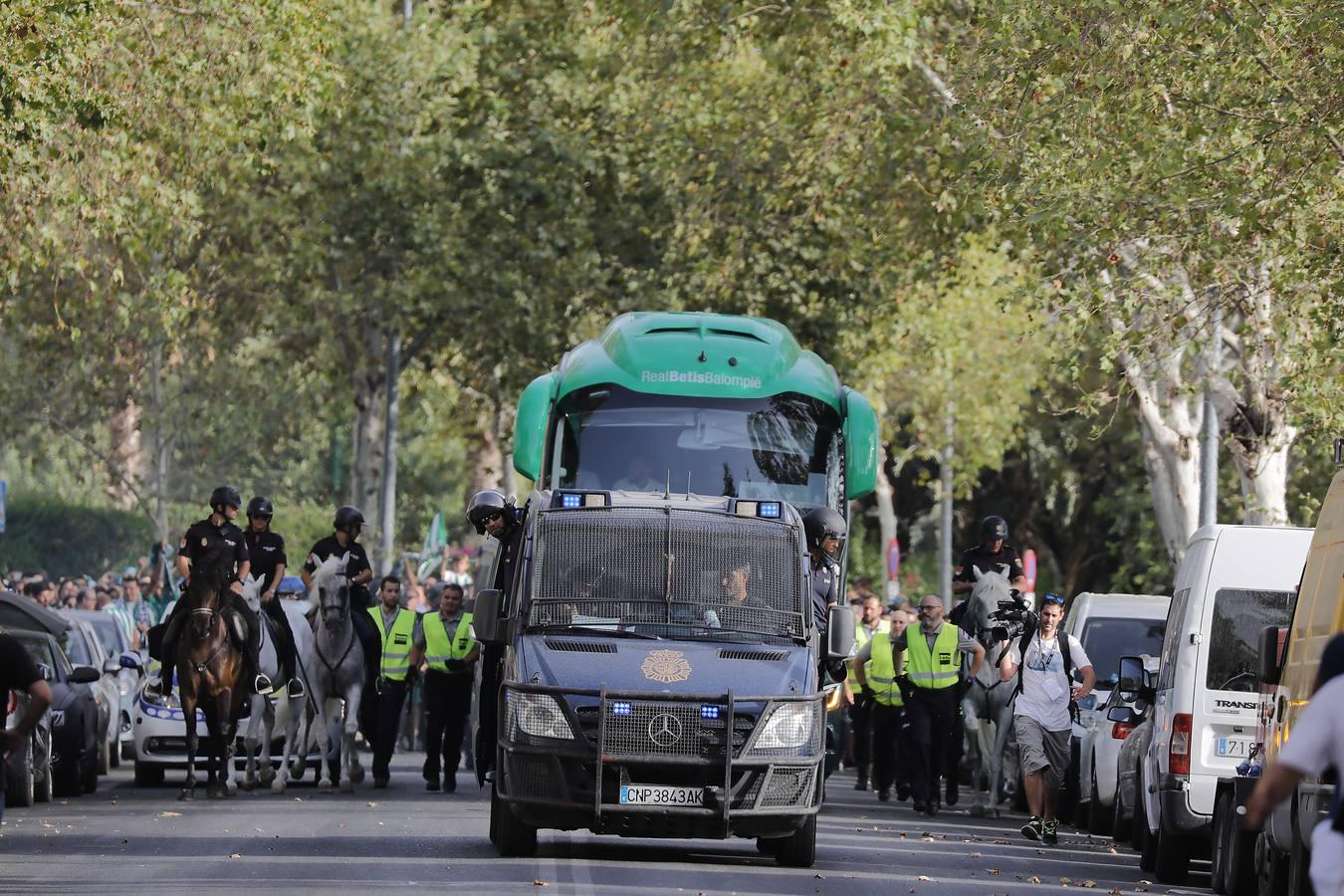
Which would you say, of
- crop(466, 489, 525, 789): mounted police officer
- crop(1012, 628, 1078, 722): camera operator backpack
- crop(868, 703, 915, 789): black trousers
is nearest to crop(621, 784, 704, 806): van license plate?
crop(466, 489, 525, 789): mounted police officer

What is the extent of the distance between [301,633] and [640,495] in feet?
26.3

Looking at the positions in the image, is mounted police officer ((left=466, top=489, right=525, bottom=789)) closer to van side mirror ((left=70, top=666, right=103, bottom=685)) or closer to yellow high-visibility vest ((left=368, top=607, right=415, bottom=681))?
van side mirror ((left=70, top=666, right=103, bottom=685))

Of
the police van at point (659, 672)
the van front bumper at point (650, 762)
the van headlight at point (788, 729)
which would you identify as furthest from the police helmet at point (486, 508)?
the van headlight at point (788, 729)

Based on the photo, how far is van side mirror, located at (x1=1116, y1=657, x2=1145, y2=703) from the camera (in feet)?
56.8

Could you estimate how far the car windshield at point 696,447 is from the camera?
2197cm

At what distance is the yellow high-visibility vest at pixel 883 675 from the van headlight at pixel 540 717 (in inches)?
381

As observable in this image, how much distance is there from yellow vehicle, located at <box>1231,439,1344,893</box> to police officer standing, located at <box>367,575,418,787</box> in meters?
10.6

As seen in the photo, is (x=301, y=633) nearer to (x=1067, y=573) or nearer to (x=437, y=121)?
(x=437, y=121)

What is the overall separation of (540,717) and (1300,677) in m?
4.22

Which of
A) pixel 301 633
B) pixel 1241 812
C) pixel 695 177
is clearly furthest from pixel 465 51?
A: pixel 1241 812

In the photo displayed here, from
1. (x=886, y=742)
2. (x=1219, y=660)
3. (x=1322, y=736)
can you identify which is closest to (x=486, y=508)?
(x=1219, y=660)

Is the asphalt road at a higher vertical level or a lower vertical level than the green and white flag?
lower

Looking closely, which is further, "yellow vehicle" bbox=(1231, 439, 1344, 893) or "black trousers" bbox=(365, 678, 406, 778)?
"black trousers" bbox=(365, 678, 406, 778)

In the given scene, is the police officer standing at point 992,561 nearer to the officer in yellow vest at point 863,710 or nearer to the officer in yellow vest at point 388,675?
the officer in yellow vest at point 863,710
